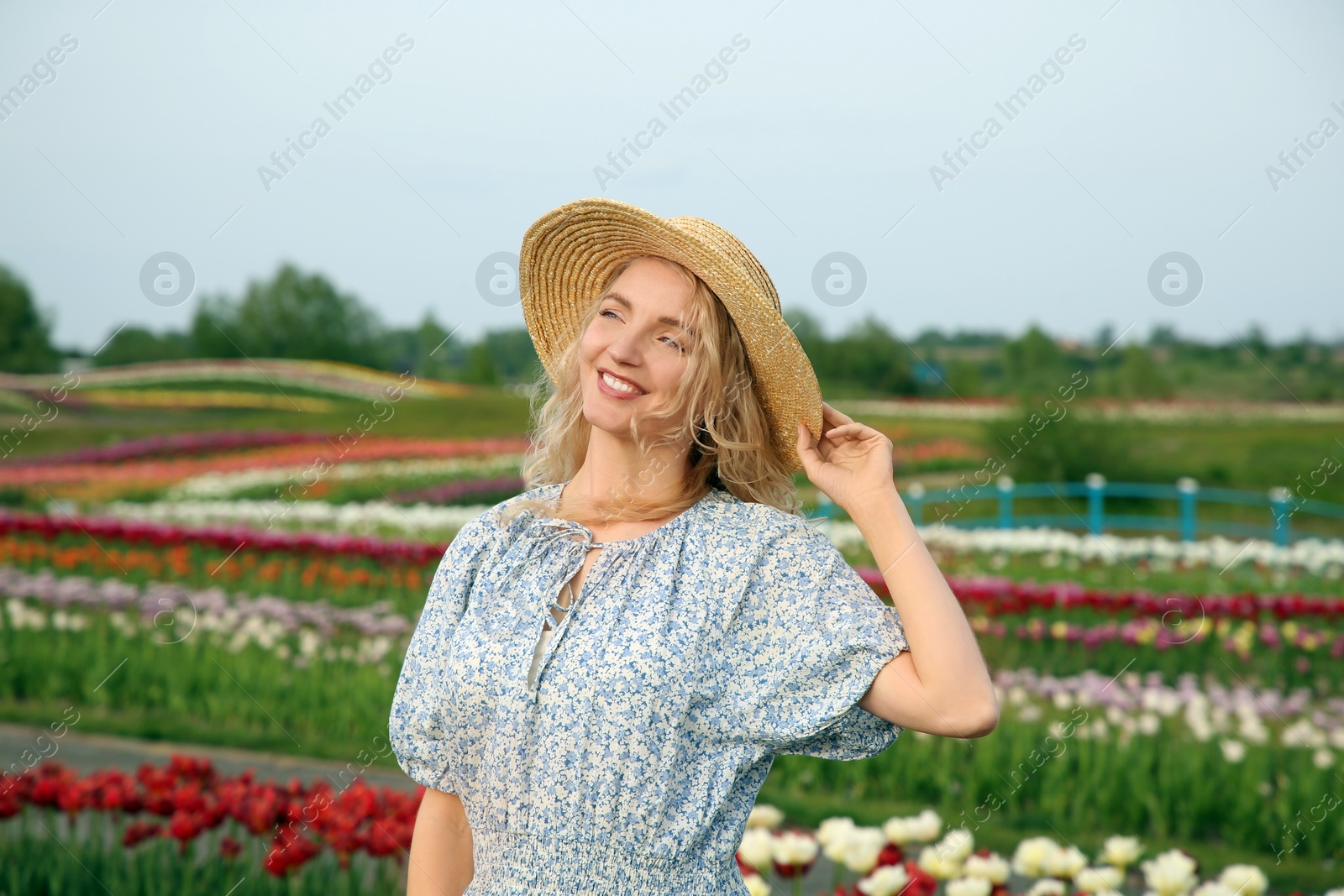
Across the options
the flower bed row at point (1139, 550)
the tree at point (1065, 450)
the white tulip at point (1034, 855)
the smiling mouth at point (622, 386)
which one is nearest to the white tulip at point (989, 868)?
the white tulip at point (1034, 855)

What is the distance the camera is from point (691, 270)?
1.66 metres

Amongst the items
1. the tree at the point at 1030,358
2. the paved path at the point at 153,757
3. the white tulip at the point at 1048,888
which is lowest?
the paved path at the point at 153,757

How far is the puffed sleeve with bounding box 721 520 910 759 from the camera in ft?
4.82

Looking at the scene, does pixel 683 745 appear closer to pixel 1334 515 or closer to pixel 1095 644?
pixel 1095 644

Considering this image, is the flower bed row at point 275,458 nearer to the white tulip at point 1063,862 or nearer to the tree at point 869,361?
the tree at point 869,361

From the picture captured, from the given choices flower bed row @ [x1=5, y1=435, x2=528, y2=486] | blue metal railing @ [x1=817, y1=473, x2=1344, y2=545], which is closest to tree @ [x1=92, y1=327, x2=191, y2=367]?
flower bed row @ [x1=5, y1=435, x2=528, y2=486]

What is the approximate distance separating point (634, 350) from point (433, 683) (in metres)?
0.60

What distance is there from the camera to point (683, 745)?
1513mm

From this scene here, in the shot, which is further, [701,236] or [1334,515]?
[1334,515]

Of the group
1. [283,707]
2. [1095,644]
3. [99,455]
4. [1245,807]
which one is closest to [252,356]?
[99,455]

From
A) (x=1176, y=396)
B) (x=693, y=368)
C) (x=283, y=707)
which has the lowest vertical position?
(x=283, y=707)

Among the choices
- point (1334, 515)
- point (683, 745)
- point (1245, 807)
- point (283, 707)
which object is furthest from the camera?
point (1334, 515)

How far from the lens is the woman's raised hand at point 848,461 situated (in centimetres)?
152

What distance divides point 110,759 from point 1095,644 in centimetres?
464
